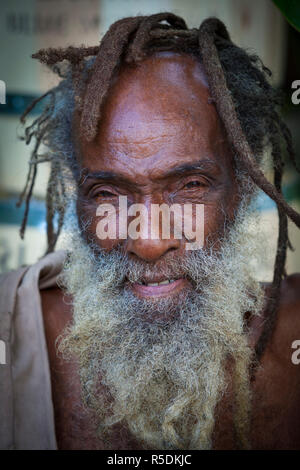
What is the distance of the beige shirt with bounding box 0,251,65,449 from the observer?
1.87m

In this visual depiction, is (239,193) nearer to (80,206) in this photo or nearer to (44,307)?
(80,206)

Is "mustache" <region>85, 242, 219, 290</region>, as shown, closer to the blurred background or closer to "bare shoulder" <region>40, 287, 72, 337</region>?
"bare shoulder" <region>40, 287, 72, 337</region>

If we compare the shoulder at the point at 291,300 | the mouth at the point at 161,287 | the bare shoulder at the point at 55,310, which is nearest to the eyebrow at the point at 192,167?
the mouth at the point at 161,287

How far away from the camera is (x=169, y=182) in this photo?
70.6 inches

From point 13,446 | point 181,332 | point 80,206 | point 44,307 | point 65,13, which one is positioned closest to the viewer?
point 181,332

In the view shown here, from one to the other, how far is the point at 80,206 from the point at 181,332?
2.18 ft

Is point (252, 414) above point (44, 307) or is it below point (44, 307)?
below

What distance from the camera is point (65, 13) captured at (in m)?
3.62

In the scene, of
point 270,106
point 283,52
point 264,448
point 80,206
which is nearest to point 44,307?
point 80,206

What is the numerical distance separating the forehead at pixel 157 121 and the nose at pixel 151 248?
0.26m

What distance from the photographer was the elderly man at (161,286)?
5.72 ft

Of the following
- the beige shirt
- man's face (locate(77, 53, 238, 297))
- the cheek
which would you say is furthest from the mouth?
the beige shirt

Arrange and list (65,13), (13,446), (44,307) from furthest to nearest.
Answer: (65,13) → (44,307) → (13,446)

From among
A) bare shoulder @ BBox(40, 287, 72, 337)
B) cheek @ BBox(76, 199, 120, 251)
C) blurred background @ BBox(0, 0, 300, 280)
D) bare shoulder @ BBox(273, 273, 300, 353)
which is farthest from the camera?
blurred background @ BBox(0, 0, 300, 280)
